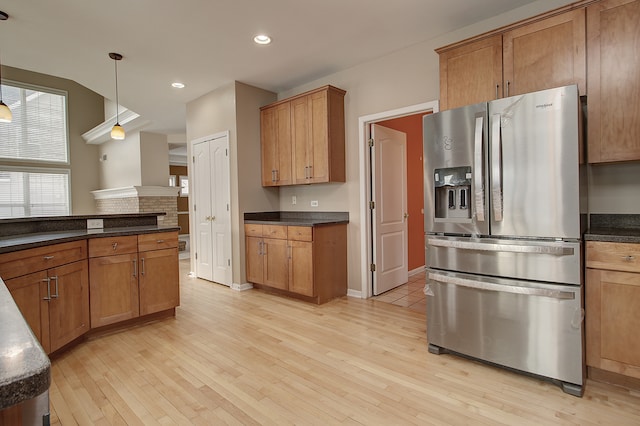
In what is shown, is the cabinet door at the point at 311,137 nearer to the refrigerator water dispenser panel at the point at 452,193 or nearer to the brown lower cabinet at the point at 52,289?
the refrigerator water dispenser panel at the point at 452,193

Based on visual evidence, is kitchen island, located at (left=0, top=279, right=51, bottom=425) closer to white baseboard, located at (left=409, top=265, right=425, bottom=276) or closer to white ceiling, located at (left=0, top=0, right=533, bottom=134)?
white ceiling, located at (left=0, top=0, right=533, bottom=134)

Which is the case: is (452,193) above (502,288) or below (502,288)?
above

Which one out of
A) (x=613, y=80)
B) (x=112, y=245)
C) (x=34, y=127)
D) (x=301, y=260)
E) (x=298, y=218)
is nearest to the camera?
(x=613, y=80)

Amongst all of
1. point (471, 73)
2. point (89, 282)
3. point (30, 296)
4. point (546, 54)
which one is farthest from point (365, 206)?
point (30, 296)

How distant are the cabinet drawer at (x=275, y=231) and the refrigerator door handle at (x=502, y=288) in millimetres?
1974

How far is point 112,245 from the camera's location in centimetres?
305

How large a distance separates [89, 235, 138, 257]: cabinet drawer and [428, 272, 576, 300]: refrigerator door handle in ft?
8.88

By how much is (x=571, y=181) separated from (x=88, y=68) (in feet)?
16.5

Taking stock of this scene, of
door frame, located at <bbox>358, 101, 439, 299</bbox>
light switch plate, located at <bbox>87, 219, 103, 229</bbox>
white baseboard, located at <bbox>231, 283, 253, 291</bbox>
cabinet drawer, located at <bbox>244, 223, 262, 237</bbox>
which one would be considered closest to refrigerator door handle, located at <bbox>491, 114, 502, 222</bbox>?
door frame, located at <bbox>358, 101, 439, 299</bbox>

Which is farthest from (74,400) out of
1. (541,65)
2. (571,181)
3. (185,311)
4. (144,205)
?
(144,205)

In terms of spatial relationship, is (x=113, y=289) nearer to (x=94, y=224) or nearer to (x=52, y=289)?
(x=52, y=289)

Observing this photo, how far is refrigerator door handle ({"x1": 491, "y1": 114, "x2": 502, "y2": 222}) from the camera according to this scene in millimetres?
2234

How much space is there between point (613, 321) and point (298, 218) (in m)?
3.48

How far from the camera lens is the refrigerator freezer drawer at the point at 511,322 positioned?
2023 mm
